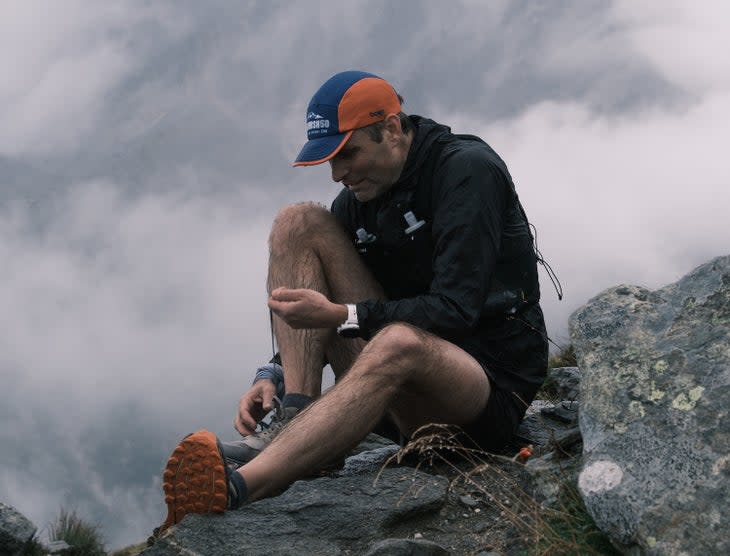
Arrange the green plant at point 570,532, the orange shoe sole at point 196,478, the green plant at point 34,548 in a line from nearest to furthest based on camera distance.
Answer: the green plant at point 570,532 → the orange shoe sole at point 196,478 → the green plant at point 34,548

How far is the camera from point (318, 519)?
5.41m

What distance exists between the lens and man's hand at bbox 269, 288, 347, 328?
545cm

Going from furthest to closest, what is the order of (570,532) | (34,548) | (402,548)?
(34,548) < (402,548) < (570,532)

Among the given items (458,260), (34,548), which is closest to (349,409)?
(458,260)

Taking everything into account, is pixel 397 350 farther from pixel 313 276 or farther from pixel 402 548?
pixel 313 276

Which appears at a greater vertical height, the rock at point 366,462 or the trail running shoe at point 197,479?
the rock at point 366,462

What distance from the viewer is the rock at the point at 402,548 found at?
15.7ft

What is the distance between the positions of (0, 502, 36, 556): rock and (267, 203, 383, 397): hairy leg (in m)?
4.09

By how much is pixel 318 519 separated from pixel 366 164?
7.17ft

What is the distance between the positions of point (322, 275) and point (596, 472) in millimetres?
2636

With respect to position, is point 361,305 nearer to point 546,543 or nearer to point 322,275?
point 322,275

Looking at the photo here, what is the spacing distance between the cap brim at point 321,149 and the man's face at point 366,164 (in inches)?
3.1

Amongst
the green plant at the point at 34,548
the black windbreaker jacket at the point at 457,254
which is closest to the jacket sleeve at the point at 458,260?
the black windbreaker jacket at the point at 457,254

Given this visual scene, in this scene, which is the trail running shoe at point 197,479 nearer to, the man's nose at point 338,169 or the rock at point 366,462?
the rock at point 366,462
